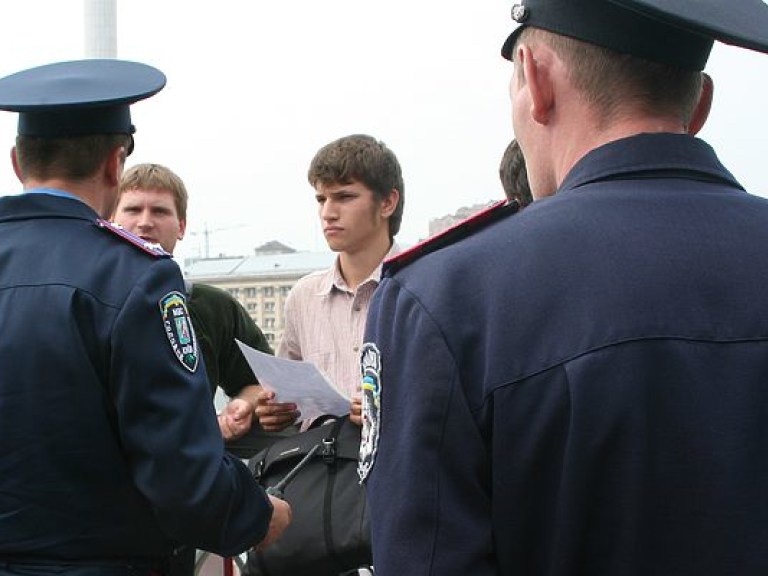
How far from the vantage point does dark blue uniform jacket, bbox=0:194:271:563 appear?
201 centimetres

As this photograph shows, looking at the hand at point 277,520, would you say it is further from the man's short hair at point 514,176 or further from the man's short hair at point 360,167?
the man's short hair at point 360,167

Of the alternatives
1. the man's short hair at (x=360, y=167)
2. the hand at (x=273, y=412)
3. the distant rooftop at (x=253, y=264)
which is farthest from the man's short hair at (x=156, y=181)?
the distant rooftop at (x=253, y=264)

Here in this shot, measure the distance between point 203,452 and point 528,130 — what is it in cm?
108

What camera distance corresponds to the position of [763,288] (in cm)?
118

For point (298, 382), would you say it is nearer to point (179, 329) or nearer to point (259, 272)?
point (179, 329)

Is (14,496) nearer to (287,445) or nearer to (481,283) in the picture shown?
(287,445)

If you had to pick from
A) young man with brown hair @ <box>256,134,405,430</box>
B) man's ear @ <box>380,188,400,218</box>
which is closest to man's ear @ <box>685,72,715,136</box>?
young man with brown hair @ <box>256,134,405,430</box>

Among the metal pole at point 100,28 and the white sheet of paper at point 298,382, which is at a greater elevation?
the metal pole at point 100,28

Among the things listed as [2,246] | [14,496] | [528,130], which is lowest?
[14,496]

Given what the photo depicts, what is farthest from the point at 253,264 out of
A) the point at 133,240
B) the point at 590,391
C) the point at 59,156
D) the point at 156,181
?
the point at 590,391

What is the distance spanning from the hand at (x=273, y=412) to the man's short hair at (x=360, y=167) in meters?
0.79

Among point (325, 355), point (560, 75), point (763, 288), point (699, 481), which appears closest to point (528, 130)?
point (560, 75)

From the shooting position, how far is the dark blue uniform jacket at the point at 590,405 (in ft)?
3.72

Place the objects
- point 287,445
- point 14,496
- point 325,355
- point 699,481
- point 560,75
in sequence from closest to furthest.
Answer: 1. point 699,481
2. point 560,75
3. point 14,496
4. point 287,445
5. point 325,355
